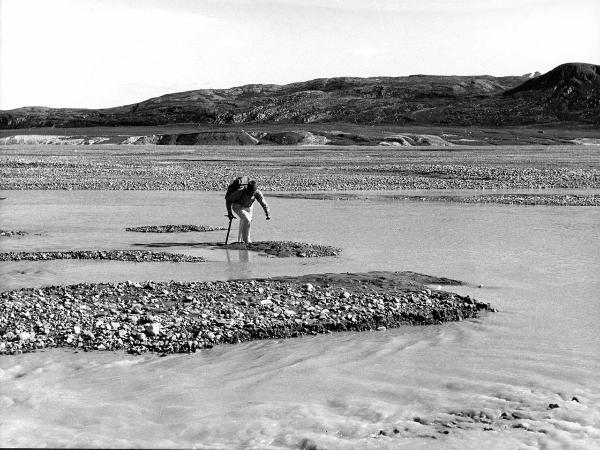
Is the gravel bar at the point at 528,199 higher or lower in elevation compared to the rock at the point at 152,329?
higher

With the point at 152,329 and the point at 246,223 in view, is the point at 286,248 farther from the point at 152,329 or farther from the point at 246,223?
→ the point at 152,329

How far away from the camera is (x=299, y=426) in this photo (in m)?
8.74

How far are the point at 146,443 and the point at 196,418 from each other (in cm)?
82

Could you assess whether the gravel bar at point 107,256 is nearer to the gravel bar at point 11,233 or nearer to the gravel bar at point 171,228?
the gravel bar at point 11,233

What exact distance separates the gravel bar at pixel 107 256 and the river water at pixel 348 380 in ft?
1.62

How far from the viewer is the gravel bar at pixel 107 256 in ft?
60.2

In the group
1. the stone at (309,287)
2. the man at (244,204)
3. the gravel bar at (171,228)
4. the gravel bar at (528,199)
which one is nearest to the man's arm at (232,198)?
the man at (244,204)

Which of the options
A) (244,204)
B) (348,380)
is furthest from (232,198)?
(348,380)

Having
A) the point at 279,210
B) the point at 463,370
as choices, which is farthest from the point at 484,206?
the point at 463,370

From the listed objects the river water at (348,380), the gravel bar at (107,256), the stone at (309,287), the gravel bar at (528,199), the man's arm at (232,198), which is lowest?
the river water at (348,380)

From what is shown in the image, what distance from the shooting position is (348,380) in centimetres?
1036

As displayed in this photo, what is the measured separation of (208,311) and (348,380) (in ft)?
9.93

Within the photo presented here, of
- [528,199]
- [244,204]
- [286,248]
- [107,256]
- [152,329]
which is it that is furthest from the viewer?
[528,199]

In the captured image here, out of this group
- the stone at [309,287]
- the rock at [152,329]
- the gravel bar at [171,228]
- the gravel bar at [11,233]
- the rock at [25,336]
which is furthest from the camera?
the gravel bar at [171,228]
